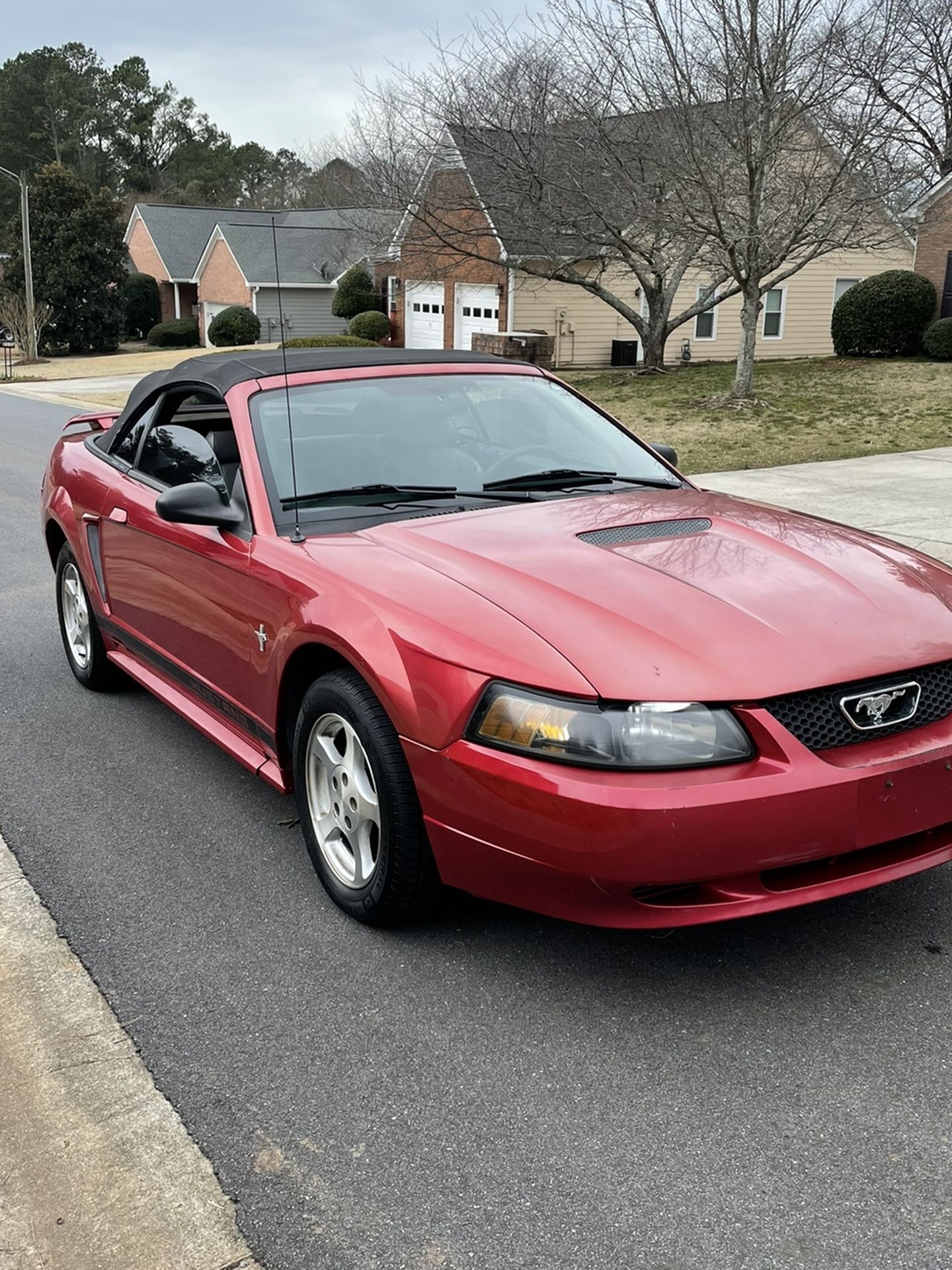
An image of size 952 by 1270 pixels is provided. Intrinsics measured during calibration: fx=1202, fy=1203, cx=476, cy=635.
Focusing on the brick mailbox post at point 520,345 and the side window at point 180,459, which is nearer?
the side window at point 180,459

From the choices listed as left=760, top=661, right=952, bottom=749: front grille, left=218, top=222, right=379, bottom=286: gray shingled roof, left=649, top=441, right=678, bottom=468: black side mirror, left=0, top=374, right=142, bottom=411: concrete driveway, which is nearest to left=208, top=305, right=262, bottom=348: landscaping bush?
left=218, top=222, right=379, bottom=286: gray shingled roof

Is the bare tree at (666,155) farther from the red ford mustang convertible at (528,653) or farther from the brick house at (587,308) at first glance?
the red ford mustang convertible at (528,653)

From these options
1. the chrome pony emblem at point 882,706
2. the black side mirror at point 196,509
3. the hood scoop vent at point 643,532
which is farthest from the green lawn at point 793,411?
the chrome pony emblem at point 882,706

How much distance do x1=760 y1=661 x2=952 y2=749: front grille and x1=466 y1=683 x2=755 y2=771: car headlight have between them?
0.13 meters

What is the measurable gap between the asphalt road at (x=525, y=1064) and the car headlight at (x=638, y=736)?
0.72 meters

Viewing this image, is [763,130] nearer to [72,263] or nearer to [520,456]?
[520,456]

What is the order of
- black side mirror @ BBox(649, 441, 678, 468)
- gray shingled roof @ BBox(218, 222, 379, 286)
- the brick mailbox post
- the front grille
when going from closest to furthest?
the front grille
black side mirror @ BBox(649, 441, 678, 468)
the brick mailbox post
gray shingled roof @ BBox(218, 222, 379, 286)

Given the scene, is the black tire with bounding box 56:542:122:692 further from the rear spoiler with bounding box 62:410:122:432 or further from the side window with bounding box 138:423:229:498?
the side window with bounding box 138:423:229:498

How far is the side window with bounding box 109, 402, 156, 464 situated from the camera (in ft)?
17.3

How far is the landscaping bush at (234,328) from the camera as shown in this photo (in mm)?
43156

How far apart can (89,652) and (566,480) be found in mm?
2683

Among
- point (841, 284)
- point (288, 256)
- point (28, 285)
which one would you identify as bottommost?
point (841, 284)

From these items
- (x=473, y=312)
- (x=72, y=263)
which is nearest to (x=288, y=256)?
(x=72, y=263)

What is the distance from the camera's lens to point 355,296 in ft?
134
